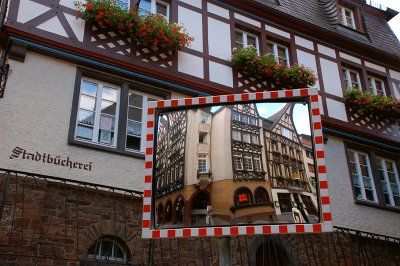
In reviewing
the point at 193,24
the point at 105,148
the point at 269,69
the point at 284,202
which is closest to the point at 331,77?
the point at 269,69

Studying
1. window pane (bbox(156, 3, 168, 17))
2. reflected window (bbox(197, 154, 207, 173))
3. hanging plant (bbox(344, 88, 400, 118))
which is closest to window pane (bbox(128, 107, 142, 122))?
window pane (bbox(156, 3, 168, 17))

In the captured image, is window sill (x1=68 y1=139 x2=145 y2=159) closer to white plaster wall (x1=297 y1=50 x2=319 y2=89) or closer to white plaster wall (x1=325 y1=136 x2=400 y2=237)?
white plaster wall (x1=325 y1=136 x2=400 y2=237)

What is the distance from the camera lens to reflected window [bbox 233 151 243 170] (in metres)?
4.53

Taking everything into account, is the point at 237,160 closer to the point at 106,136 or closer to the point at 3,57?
the point at 106,136

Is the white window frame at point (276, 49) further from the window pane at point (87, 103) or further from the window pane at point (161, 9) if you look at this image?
the window pane at point (87, 103)

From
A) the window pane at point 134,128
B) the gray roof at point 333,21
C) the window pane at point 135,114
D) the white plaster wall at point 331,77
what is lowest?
the window pane at point 134,128

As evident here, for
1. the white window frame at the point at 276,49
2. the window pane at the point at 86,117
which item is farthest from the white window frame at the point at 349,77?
the window pane at the point at 86,117

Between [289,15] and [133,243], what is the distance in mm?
7912

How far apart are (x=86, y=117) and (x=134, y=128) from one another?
965mm

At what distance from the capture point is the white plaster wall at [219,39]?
1172 centimetres

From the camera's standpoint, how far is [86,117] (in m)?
9.29

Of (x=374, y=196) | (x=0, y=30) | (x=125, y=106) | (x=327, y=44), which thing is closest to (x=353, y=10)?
(x=327, y=44)

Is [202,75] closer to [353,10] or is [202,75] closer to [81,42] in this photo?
[81,42]

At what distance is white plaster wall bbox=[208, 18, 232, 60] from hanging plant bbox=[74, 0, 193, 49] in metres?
1.01
